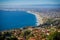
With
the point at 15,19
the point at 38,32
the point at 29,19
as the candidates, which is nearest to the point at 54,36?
the point at 38,32

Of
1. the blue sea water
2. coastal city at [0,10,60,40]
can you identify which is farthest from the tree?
the blue sea water

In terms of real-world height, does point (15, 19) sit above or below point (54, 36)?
above

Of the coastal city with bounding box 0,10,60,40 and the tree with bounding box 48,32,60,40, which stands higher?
the coastal city with bounding box 0,10,60,40

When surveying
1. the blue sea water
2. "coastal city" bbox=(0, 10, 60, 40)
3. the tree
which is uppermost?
the blue sea water

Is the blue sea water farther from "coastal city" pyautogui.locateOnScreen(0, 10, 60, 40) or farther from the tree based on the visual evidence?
the tree

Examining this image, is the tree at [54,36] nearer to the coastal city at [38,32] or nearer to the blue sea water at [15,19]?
the coastal city at [38,32]

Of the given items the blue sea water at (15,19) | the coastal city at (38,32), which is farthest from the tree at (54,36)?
the blue sea water at (15,19)

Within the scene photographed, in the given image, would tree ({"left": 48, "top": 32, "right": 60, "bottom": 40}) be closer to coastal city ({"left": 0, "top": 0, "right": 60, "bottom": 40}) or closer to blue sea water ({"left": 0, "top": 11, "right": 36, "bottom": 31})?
coastal city ({"left": 0, "top": 0, "right": 60, "bottom": 40})

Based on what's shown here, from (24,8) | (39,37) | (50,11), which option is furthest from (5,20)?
(50,11)

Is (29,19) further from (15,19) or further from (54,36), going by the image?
(54,36)

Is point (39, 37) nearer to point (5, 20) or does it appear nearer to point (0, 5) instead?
point (5, 20)
